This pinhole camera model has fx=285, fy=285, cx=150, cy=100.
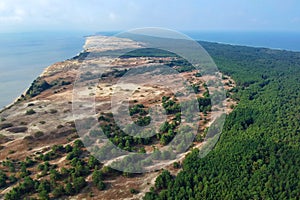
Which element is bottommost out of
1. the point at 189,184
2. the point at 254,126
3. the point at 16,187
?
the point at 16,187

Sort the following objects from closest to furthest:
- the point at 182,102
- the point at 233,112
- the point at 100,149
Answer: the point at 100,149 → the point at 233,112 → the point at 182,102

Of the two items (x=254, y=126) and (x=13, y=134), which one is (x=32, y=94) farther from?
(x=254, y=126)

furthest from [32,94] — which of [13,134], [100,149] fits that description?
[100,149]

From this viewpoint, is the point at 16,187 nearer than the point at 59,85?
Yes

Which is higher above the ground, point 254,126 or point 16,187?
point 254,126

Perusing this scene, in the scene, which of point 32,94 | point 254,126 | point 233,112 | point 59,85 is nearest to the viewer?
point 254,126

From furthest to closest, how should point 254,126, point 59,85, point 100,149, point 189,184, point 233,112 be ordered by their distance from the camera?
point 59,85 → point 233,112 → point 254,126 → point 100,149 → point 189,184

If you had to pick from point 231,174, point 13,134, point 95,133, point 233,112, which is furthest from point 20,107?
point 231,174

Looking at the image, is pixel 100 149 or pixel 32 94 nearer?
pixel 100 149

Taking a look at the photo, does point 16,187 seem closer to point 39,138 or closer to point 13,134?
point 39,138
